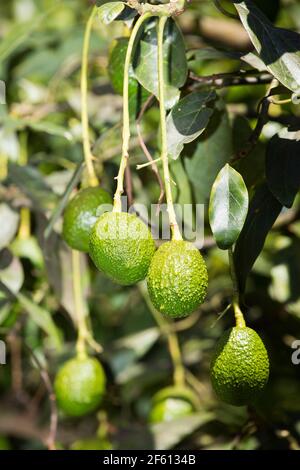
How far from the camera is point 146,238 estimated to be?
2.56 ft

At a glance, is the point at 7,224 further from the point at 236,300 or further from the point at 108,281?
the point at 236,300

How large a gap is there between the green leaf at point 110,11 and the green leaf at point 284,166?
269 mm

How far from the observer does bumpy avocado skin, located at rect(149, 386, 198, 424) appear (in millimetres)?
1348

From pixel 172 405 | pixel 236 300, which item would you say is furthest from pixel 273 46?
pixel 172 405

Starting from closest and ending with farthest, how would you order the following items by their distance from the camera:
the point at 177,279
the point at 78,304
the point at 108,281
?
the point at 177,279 < the point at 78,304 < the point at 108,281

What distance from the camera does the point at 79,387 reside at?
1.19 metres

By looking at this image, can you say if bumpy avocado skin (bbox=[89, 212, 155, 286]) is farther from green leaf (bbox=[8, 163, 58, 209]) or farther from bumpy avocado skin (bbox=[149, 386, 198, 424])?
bumpy avocado skin (bbox=[149, 386, 198, 424])

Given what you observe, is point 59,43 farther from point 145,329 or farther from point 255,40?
point 255,40

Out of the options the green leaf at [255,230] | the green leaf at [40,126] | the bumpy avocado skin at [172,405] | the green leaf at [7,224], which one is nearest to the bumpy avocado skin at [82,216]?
the green leaf at [255,230]

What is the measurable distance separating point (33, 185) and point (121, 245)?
0.57 meters

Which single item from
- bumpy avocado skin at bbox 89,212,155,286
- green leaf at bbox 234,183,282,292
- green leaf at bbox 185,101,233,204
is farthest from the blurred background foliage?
bumpy avocado skin at bbox 89,212,155,286
